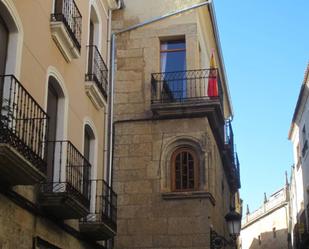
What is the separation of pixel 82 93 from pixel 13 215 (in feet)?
14.2

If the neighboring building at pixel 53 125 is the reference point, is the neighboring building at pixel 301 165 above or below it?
above

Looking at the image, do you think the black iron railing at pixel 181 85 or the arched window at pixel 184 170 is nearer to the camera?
the arched window at pixel 184 170

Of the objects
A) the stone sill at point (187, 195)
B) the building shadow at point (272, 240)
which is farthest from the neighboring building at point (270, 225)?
the stone sill at point (187, 195)

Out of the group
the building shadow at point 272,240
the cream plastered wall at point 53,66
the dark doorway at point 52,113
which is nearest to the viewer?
the cream plastered wall at point 53,66

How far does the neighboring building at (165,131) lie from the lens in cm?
1406

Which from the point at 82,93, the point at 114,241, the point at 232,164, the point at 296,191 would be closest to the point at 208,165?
the point at 114,241

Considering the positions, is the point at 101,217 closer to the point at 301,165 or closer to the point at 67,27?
the point at 67,27

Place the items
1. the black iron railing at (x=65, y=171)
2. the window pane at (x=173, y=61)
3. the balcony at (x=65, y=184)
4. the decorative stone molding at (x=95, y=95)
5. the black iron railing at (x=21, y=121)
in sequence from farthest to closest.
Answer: the window pane at (x=173, y=61) < the decorative stone molding at (x=95, y=95) < the black iron railing at (x=65, y=171) < the balcony at (x=65, y=184) < the black iron railing at (x=21, y=121)

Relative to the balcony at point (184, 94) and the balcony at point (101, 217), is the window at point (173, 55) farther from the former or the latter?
the balcony at point (101, 217)

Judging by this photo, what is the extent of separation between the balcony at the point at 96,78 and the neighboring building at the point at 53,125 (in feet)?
0.07

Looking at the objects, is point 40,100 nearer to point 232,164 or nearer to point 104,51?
point 104,51

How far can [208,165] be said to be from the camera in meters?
14.4

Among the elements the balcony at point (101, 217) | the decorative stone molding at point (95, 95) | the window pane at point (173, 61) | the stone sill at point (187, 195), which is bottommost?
the balcony at point (101, 217)

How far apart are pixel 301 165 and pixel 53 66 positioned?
790 inches
